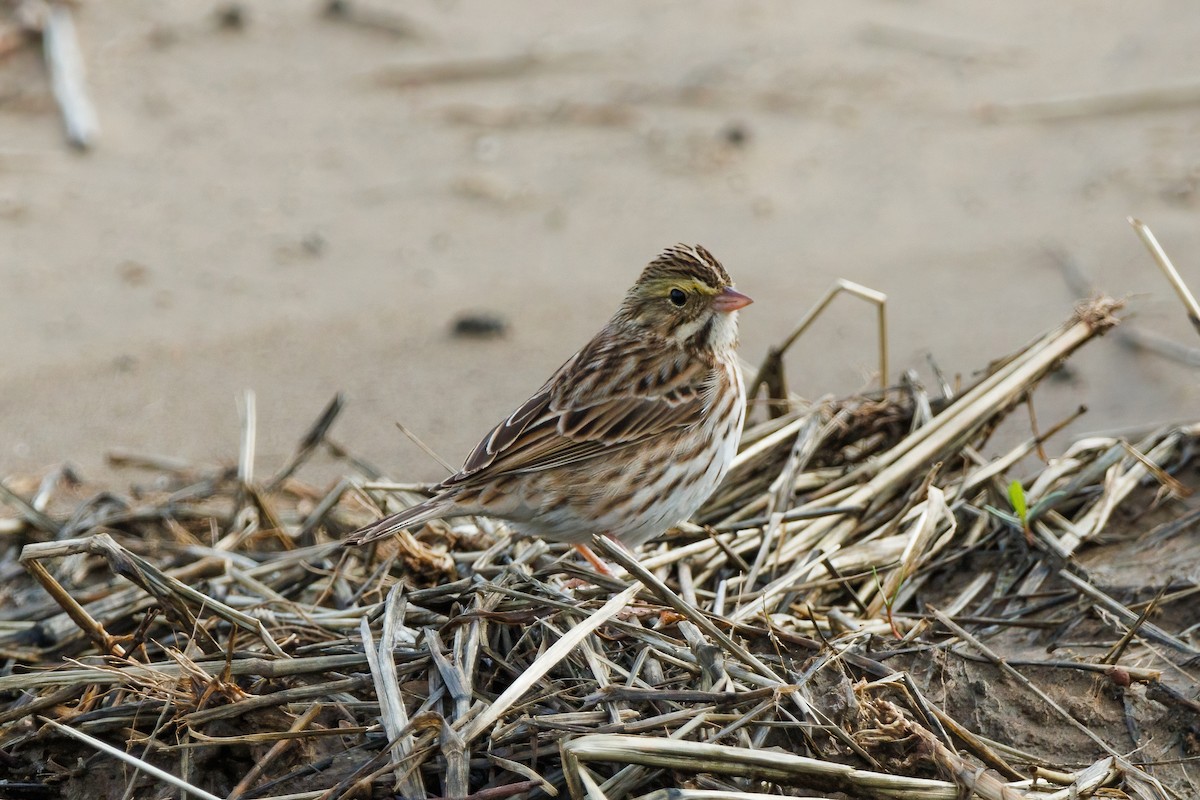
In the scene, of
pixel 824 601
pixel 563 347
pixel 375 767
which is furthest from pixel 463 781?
pixel 563 347

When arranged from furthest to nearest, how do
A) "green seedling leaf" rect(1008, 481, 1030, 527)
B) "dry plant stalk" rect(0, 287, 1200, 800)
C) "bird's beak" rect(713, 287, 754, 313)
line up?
"bird's beak" rect(713, 287, 754, 313) < "green seedling leaf" rect(1008, 481, 1030, 527) < "dry plant stalk" rect(0, 287, 1200, 800)

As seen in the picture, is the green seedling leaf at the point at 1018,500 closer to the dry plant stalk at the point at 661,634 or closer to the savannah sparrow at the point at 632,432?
the dry plant stalk at the point at 661,634

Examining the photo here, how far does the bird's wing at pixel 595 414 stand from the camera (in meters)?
4.70

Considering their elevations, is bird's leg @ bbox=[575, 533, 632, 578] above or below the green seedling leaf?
below

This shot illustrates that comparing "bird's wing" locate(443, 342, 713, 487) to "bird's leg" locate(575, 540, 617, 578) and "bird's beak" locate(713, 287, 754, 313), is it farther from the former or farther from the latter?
"bird's leg" locate(575, 540, 617, 578)

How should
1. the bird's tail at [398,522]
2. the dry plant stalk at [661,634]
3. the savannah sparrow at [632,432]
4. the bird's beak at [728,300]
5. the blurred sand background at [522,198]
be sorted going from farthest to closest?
the blurred sand background at [522,198]
the bird's beak at [728,300]
the savannah sparrow at [632,432]
the bird's tail at [398,522]
the dry plant stalk at [661,634]

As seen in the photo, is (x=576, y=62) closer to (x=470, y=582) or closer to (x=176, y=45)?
(x=176, y=45)

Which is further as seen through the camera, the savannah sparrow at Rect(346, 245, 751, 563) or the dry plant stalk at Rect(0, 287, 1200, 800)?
the savannah sparrow at Rect(346, 245, 751, 563)

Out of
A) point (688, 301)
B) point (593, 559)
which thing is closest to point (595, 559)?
point (593, 559)

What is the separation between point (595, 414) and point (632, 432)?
0.14 metres

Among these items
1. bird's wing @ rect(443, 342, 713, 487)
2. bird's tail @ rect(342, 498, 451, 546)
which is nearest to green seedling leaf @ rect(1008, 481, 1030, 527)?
bird's wing @ rect(443, 342, 713, 487)

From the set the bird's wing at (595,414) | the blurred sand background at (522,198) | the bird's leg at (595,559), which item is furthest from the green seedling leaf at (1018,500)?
the blurred sand background at (522,198)

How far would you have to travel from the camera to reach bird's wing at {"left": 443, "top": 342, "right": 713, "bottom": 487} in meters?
4.70

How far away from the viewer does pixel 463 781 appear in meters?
3.53
